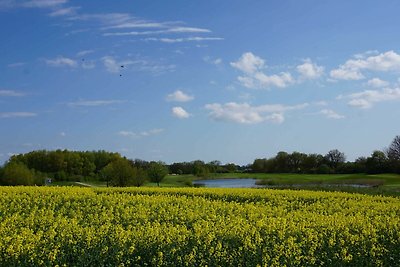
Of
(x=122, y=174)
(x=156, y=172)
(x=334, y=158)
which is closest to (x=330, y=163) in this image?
(x=334, y=158)

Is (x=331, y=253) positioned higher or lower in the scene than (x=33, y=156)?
lower

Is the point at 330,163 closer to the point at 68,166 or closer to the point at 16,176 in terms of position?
the point at 68,166

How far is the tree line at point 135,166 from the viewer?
153 feet

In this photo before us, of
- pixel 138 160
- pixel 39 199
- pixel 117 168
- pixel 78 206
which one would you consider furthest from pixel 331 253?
pixel 138 160

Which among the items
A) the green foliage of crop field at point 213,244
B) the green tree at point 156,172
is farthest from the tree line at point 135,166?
the green foliage of crop field at point 213,244

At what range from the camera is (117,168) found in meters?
45.3

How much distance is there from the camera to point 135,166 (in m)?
52.7

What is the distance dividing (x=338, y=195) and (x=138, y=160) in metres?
55.2

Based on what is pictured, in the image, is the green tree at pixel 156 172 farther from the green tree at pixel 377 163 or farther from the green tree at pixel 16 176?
the green tree at pixel 377 163

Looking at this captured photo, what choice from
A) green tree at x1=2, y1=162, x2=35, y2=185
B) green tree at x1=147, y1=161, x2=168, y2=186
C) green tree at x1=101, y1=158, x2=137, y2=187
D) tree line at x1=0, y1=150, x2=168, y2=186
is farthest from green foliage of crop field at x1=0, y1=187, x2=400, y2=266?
green tree at x1=147, y1=161, x2=168, y2=186

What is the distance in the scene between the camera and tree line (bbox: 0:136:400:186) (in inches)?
1837

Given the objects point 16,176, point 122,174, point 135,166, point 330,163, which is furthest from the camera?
point 330,163

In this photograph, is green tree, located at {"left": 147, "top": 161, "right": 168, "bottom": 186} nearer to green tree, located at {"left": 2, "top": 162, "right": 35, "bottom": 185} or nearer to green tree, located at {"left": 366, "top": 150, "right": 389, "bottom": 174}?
green tree, located at {"left": 2, "top": 162, "right": 35, "bottom": 185}

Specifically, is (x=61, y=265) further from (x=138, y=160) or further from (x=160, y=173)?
(x=138, y=160)
